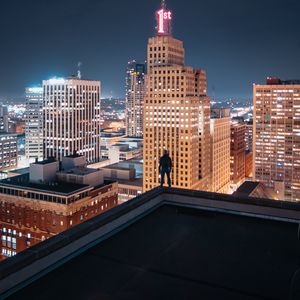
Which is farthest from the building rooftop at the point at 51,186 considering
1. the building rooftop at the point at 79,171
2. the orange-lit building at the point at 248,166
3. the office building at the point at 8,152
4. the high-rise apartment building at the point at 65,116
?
the orange-lit building at the point at 248,166

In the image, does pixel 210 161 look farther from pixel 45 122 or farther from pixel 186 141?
pixel 45 122

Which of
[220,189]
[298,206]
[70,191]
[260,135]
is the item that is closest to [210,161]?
[220,189]

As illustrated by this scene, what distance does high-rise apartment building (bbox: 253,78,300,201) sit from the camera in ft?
388

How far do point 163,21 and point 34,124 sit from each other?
9349 centimetres

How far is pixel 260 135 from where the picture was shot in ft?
403

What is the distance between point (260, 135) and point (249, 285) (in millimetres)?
118345

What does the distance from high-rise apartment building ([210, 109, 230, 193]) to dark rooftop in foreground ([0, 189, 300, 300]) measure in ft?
316

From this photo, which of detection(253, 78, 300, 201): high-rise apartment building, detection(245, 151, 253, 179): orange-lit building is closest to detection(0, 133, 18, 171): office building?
detection(245, 151, 253, 179): orange-lit building

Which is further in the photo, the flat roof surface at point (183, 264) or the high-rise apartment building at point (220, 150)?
the high-rise apartment building at point (220, 150)

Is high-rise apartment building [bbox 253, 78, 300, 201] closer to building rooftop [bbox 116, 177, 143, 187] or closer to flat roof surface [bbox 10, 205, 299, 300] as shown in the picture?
building rooftop [bbox 116, 177, 143, 187]

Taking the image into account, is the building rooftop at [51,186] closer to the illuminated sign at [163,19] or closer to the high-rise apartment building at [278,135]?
the illuminated sign at [163,19]

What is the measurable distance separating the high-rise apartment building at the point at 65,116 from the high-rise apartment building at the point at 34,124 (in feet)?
62.8

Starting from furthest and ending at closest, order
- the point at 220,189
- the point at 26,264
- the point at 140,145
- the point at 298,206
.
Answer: the point at 140,145
the point at 220,189
the point at 298,206
the point at 26,264

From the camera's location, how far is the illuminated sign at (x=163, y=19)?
9900 cm
